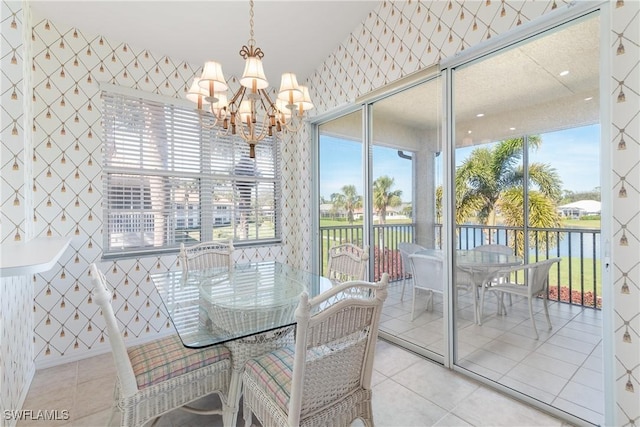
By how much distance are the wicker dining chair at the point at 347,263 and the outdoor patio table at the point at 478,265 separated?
0.75 m

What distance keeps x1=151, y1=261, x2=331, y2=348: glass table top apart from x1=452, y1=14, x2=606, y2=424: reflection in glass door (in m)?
1.27

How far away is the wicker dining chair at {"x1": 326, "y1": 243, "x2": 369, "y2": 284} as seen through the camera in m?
2.37

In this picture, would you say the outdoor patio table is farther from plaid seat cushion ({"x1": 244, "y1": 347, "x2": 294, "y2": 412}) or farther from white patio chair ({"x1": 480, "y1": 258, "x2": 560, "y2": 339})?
plaid seat cushion ({"x1": 244, "y1": 347, "x2": 294, "y2": 412})

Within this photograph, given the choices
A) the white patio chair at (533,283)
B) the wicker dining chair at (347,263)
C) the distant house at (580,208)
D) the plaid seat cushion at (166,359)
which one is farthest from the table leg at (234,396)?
the distant house at (580,208)

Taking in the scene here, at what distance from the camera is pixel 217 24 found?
284 centimetres

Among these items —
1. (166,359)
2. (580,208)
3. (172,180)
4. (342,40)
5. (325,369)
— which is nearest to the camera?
(325,369)

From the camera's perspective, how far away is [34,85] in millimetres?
2471

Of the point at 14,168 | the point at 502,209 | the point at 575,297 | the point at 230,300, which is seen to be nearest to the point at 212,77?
the point at 230,300

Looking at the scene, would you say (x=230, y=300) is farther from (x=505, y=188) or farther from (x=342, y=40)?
(x=342, y=40)

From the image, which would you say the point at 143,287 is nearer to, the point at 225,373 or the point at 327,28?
the point at 225,373

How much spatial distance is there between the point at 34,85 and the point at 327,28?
2.64 meters

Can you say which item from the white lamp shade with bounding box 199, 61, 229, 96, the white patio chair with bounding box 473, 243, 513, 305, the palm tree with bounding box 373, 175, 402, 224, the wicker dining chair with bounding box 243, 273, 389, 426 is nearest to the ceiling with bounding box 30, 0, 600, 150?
the palm tree with bounding box 373, 175, 402, 224

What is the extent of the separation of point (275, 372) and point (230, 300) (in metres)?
0.56

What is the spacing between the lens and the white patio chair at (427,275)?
8.36 ft
